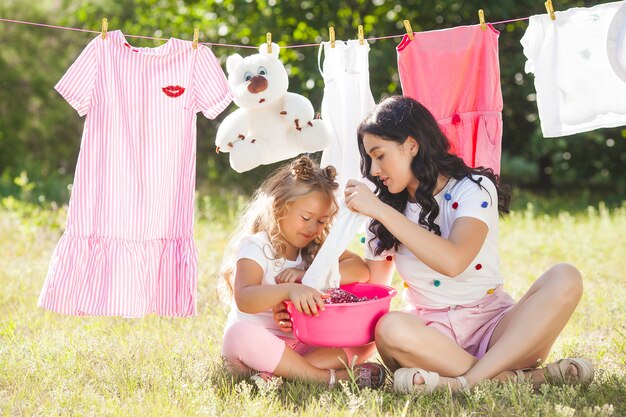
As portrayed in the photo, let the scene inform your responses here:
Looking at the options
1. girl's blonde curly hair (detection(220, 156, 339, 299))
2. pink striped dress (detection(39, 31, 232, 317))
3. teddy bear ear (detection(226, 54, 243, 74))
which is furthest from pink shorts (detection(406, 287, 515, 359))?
teddy bear ear (detection(226, 54, 243, 74))

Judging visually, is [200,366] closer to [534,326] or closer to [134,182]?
[134,182]

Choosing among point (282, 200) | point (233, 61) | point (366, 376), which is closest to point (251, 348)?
point (366, 376)

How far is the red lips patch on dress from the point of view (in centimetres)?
293

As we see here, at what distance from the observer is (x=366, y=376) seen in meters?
2.56

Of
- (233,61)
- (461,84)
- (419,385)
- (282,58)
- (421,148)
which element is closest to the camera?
(419,385)

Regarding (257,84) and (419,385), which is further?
(257,84)

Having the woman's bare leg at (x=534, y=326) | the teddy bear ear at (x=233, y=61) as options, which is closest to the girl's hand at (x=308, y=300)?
the woman's bare leg at (x=534, y=326)

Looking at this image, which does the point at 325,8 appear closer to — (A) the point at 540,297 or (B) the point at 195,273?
(B) the point at 195,273

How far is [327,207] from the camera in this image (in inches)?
106

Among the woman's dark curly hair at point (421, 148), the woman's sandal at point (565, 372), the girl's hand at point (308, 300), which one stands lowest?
the woman's sandal at point (565, 372)

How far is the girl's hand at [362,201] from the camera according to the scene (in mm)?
2451

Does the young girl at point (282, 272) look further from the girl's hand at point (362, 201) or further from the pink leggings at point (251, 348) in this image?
the girl's hand at point (362, 201)

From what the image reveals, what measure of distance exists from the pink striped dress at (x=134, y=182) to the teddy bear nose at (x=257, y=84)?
0.14 m

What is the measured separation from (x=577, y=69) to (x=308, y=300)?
141cm
